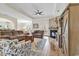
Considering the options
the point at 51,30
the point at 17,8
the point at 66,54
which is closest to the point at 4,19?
the point at 17,8

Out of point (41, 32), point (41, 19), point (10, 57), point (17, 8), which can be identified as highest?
point (17, 8)

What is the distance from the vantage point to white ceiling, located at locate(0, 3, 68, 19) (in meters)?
2.37

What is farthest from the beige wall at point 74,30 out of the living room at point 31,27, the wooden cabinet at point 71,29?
the living room at point 31,27

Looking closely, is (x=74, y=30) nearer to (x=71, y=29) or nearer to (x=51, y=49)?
(x=71, y=29)

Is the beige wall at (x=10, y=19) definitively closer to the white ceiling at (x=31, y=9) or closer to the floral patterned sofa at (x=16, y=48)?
the white ceiling at (x=31, y=9)

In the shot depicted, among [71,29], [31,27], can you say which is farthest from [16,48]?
[71,29]

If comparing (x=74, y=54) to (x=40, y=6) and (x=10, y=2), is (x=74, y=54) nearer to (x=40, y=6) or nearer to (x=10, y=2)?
(x=40, y=6)

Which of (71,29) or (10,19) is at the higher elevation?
(10,19)

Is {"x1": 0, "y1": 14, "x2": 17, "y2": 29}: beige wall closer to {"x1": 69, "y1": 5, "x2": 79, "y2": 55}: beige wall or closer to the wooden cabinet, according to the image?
the wooden cabinet

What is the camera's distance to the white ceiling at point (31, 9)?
237cm

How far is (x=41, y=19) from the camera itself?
93.2 inches

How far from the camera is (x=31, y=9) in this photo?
2.39 metres

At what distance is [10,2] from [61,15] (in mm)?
866

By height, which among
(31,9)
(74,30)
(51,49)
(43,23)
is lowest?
(51,49)
